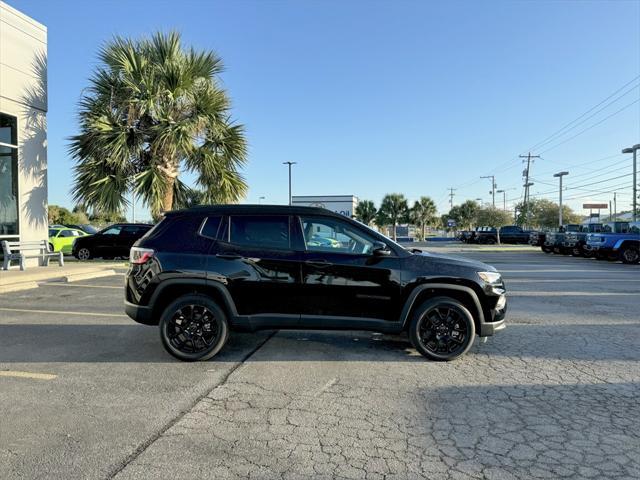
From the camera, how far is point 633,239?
21.6 m

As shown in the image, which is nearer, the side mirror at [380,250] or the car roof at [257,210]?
the side mirror at [380,250]

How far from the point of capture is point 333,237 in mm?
5574

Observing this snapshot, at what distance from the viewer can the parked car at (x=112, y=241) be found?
19.2m

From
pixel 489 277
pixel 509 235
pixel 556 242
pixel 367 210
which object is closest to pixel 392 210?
pixel 367 210

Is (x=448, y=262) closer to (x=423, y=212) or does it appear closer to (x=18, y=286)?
(x=18, y=286)

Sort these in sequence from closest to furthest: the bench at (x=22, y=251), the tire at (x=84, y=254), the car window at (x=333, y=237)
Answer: the car window at (x=333, y=237)
the bench at (x=22, y=251)
the tire at (x=84, y=254)

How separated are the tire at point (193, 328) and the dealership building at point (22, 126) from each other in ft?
37.3

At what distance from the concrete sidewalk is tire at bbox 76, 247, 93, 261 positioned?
15.6 ft

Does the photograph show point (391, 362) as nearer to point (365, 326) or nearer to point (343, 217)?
point (365, 326)

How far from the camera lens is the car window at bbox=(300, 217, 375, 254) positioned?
551 cm

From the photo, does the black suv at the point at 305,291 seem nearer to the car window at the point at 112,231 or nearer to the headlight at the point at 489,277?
the headlight at the point at 489,277

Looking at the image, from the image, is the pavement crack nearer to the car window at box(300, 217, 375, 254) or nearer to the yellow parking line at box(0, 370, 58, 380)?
the car window at box(300, 217, 375, 254)

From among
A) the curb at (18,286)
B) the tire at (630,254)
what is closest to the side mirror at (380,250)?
the curb at (18,286)

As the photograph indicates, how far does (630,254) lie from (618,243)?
27.3 inches
